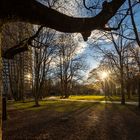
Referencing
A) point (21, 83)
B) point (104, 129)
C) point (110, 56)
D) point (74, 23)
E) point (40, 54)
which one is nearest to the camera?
point (74, 23)

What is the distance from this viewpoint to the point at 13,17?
5035 mm

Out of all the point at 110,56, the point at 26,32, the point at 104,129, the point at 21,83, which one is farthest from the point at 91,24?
the point at 21,83

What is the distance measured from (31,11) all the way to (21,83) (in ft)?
146

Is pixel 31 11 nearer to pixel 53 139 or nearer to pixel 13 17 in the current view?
pixel 13 17

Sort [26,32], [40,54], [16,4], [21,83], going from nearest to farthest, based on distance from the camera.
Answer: [16,4] < [26,32] < [40,54] < [21,83]

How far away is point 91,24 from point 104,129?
799 cm

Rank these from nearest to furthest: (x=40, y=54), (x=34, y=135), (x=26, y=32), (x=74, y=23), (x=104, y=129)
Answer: (x=74, y=23) → (x=34, y=135) → (x=104, y=129) → (x=26, y=32) → (x=40, y=54)

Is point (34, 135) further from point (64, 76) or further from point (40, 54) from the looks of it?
point (64, 76)

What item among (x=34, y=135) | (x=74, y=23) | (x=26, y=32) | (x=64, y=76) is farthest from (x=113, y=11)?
(x=64, y=76)

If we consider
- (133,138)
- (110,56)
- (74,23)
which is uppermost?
(110,56)

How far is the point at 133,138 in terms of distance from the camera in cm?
1054

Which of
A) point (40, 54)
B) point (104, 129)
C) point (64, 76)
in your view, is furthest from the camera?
point (64, 76)

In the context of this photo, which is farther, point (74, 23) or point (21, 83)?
point (21, 83)

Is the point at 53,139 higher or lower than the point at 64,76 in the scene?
lower
